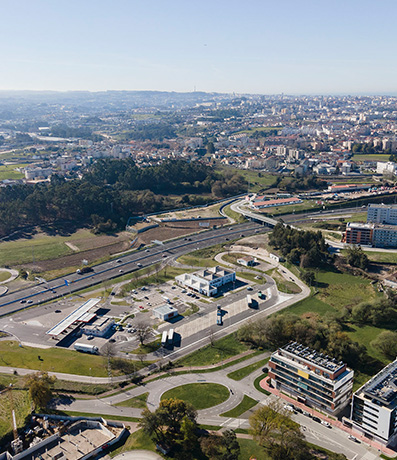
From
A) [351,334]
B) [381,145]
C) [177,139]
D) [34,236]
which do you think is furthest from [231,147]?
[351,334]

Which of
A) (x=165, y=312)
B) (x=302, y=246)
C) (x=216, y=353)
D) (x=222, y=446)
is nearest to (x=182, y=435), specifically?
(x=222, y=446)

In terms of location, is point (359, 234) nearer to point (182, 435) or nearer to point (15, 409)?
point (182, 435)

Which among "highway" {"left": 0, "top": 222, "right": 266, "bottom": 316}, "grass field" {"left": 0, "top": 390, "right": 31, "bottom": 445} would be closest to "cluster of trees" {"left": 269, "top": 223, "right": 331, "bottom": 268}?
"highway" {"left": 0, "top": 222, "right": 266, "bottom": 316}

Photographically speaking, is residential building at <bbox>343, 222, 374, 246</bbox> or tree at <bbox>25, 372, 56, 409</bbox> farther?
residential building at <bbox>343, 222, 374, 246</bbox>

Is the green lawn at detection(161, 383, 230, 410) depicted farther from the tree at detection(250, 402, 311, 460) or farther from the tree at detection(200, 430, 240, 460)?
the tree at detection(250, 402, 311, 460)

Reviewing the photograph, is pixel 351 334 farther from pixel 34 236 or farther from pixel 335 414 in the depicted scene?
pixel 34 236

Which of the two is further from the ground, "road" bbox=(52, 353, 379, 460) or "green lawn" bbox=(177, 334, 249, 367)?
"green lawn" bbox=(177, 334, 249, 367)
